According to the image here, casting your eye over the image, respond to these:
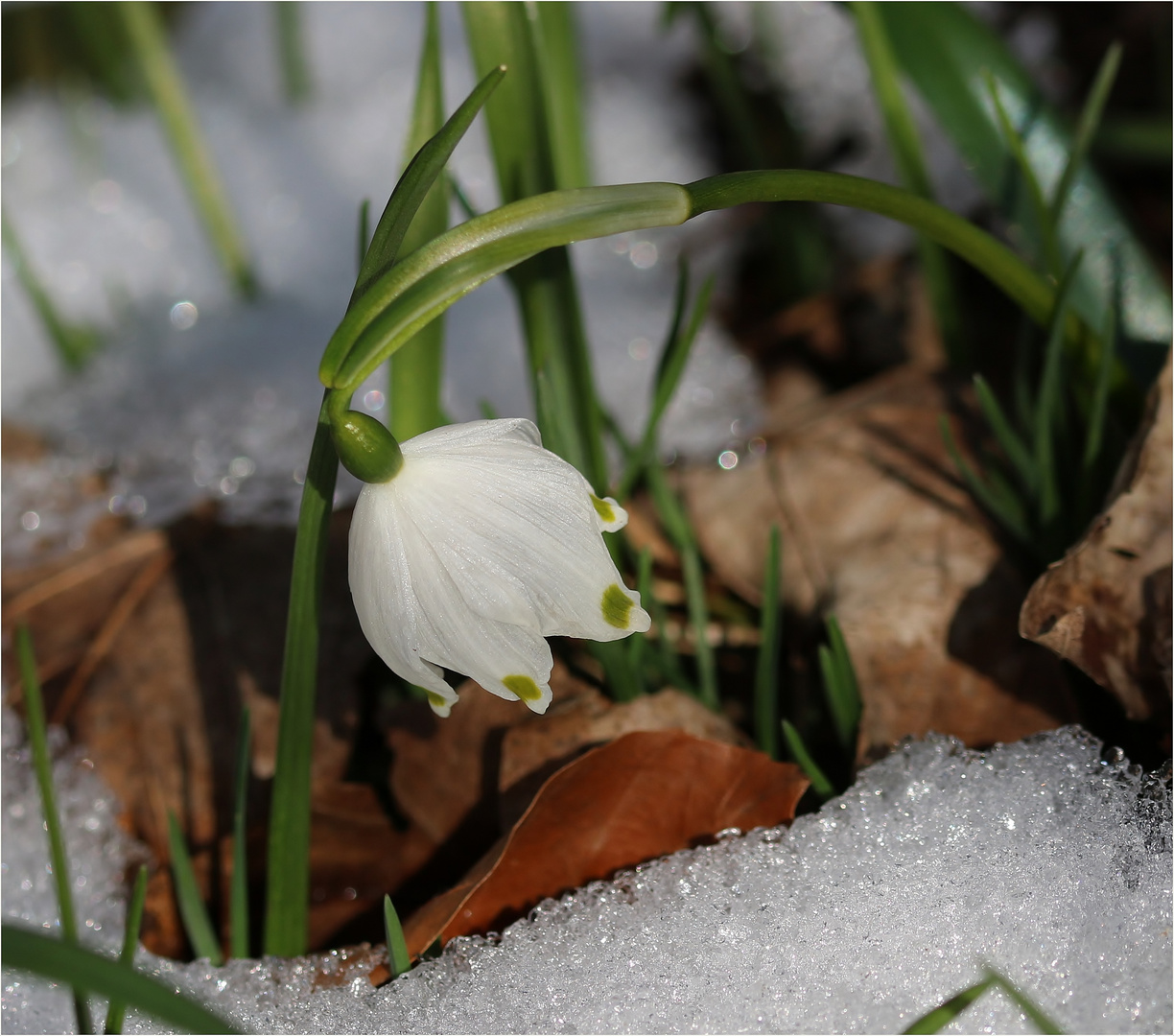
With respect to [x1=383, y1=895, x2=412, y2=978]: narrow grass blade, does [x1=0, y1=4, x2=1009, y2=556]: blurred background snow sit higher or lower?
higher

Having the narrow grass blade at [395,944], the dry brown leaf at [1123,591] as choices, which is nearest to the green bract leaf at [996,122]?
the dry brown leaf at [1123,591]

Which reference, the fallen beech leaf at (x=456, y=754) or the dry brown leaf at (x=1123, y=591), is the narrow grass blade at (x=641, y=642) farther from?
the dry brown leaf at (x=1123, y=591)

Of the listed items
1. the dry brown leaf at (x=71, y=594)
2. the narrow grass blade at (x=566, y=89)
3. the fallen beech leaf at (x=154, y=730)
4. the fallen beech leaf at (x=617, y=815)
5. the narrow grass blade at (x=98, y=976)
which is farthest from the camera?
the narrow grass blade at (x=566, y=89)

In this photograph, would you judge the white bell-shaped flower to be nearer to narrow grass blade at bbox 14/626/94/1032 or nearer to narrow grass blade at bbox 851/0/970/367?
narrow grass blade at bbox 14/626/94/1032

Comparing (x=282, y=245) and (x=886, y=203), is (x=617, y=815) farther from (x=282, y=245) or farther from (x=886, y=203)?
(x=282, y=245)

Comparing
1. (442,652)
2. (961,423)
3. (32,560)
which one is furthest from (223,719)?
(961,423)

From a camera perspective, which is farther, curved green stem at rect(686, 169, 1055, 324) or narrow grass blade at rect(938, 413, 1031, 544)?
narrow grass blade at rect(938, 413, 1031, 544)

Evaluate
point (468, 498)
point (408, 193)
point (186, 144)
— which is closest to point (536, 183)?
point (408, 193)

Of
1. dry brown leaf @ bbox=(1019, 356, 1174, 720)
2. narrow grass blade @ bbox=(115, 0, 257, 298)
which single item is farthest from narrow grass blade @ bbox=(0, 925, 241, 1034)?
narrow grass blade @ bbox=(115, 0, 257, 298)
